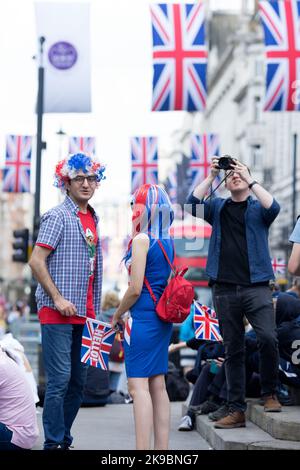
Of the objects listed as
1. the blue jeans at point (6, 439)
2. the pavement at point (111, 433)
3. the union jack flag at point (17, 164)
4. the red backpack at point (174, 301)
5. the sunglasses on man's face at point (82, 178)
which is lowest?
the pavement at point (111, 433)

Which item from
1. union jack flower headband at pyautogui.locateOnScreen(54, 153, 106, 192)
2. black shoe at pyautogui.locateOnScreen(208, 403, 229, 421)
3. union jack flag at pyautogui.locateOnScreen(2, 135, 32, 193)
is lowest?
black shoe at pyautogui.locateOnScreen(208, 403, 229, 421)

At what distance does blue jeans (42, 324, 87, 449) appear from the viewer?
6156mm

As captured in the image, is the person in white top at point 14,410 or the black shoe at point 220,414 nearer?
the person in white top at point 14,410

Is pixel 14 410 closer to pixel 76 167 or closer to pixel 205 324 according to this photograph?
pixel 76 167

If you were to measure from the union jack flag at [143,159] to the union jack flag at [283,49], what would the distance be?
10.9 metres

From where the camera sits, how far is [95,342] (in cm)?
627

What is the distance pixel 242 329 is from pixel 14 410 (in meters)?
1.98

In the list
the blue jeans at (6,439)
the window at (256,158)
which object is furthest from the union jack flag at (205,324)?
the window at (256,158)

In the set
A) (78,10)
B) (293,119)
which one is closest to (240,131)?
(293,119)

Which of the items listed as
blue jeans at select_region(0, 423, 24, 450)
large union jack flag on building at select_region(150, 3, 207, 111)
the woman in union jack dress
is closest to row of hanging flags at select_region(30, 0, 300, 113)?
large union jack flag on building at select_region(150, 3, 207, 111)

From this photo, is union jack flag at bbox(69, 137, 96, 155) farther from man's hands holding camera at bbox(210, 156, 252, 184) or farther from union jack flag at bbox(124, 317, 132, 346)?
union jack flag at bbox(124, 317, 132, 346)

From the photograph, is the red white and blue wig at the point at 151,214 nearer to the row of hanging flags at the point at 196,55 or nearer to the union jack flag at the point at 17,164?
the row of hanging flags at the point at 196,55

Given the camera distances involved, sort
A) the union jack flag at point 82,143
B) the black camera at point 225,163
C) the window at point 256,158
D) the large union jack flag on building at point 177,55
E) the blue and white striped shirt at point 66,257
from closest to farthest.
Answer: the blue and white striped shirt at point 66,257, the black camera at point 225,163, the large union jack flag on building at point 177,55, the union jack flag at point 82,143, the window at point 256,158

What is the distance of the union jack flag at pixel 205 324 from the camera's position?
7.94m
